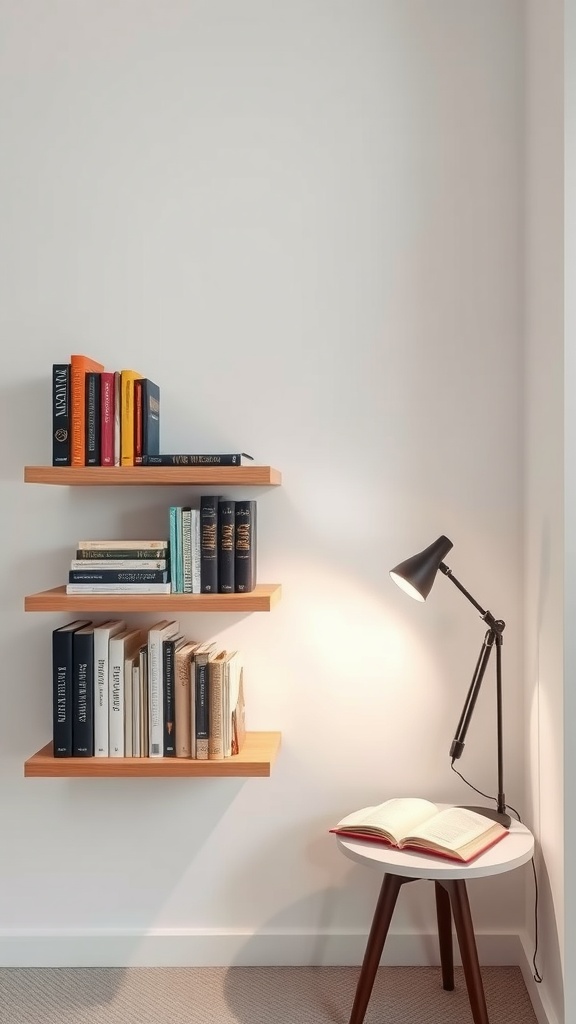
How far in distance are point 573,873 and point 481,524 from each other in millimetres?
813

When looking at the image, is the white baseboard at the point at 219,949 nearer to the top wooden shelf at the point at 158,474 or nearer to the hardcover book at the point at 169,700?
the hardcover book at the point at 169,700

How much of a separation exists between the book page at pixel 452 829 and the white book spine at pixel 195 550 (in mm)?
710

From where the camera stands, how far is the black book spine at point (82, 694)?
195 cm

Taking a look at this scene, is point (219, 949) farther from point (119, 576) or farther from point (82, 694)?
point (119, 576)

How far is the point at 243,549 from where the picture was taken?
1.94 meters

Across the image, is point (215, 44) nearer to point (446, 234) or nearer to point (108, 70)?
point (108, 70)

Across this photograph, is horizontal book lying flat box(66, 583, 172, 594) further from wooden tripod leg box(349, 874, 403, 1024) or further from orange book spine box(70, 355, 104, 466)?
wooden tripod leg box(349, 874, 403, 1024)

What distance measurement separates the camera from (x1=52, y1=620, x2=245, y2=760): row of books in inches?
76.3

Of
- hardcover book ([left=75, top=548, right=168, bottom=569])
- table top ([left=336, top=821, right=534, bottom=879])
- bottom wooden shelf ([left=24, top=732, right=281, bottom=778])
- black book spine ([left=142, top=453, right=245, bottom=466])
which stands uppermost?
black book spine ([left=142, top=453, right=245, bottom=466])

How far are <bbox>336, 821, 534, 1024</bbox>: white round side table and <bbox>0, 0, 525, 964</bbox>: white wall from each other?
332 mm

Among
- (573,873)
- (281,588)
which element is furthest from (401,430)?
(573,873)

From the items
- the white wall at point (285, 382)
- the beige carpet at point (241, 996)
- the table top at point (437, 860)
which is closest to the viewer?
the table top at point (437, 860)

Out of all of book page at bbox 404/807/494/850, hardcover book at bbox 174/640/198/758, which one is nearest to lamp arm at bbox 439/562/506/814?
book page at bbox 404/807/494/850

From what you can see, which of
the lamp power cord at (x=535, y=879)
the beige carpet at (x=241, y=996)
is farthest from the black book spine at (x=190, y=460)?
the beige carpet at (x=241, y=996)
